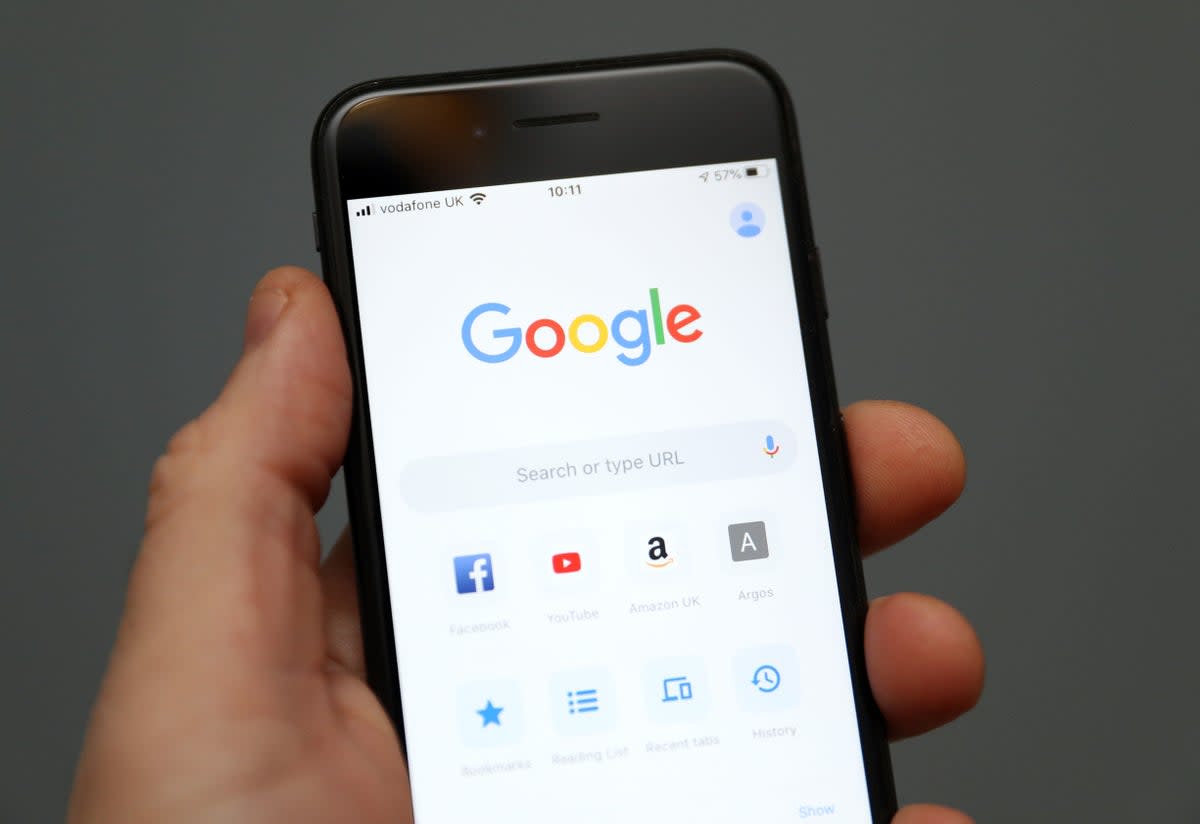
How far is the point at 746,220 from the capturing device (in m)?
0.50

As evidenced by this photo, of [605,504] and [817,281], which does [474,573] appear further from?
[817,281]

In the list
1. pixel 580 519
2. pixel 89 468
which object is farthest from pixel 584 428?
pixel 89 468

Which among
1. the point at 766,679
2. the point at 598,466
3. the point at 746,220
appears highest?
the point at 746,220

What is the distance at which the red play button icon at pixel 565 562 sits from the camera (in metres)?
0.47

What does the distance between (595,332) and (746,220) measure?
89 mm

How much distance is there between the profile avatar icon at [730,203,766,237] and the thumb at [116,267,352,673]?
0.19 m

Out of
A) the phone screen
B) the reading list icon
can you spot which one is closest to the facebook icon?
the phone screen

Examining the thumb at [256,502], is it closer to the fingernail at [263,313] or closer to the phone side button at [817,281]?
the fingernail at [263,313]

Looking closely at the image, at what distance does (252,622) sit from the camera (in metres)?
0.43

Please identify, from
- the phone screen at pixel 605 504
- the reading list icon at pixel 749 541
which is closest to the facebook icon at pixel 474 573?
the phone screen at pixel 605 504

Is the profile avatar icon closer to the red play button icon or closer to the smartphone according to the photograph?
the smartphone

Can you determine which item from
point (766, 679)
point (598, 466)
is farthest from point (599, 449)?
point (766, 679)

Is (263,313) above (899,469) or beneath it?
above

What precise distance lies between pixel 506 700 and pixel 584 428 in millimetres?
123
